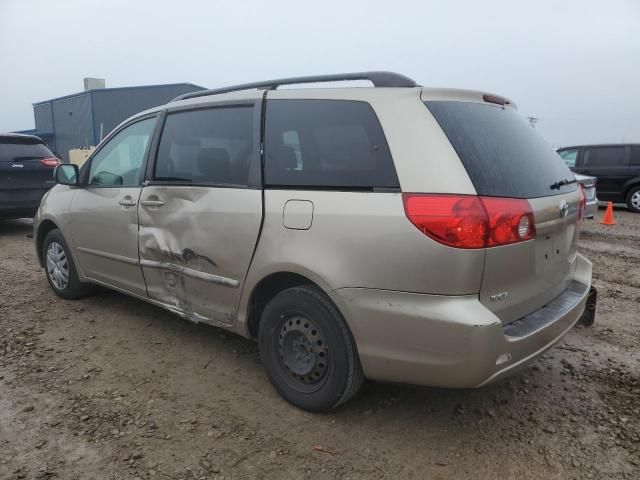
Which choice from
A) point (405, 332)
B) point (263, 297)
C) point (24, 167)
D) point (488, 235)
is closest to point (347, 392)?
point (405, 332)

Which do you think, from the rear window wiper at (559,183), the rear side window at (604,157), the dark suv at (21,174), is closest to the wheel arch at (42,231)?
the dark suv at (21,174)

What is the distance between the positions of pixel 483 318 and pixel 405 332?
349 mm

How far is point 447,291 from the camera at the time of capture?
7.07 feet

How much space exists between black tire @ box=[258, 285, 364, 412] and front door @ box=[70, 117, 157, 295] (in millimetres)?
1355

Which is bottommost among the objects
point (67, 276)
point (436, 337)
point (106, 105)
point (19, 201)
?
point (67, 276)

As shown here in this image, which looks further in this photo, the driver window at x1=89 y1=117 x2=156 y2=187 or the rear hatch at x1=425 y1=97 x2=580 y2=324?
the driver window at x1=89 y1=117 x2=156 y2=187

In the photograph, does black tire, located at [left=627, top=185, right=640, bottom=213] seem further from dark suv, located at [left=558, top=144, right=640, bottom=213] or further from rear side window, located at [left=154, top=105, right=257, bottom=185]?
rear side window, located at [left=154, top=105, right=257, bottom=185]

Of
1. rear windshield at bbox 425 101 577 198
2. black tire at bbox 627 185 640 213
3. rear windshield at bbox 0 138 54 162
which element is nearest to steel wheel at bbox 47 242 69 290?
rear windshield at bbox 425 101 577 198

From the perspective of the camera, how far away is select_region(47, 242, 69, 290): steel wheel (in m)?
4.54

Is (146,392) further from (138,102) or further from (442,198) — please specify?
(138,102)

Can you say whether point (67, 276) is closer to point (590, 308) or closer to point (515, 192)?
point (515, 192)

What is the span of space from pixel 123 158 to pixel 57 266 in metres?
1.50

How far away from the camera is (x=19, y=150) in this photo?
7996 millimetres

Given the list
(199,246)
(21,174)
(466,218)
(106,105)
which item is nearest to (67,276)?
(199,246)
